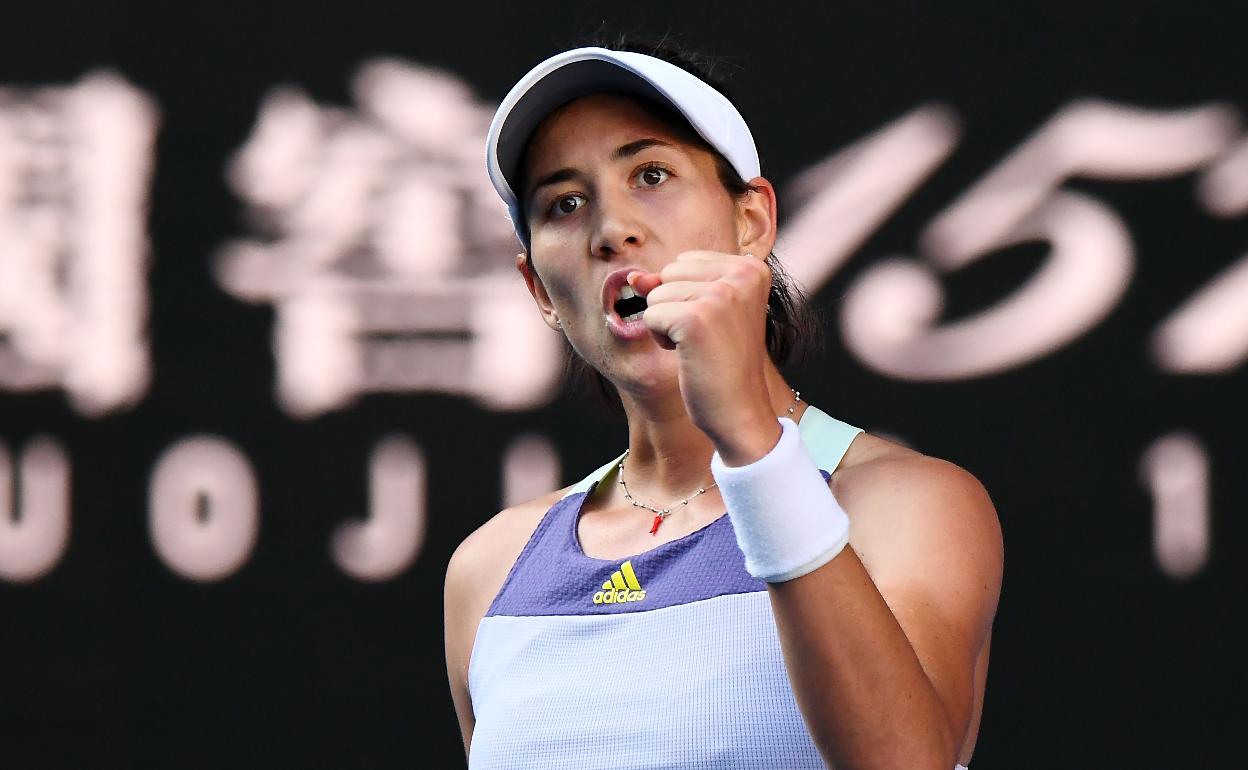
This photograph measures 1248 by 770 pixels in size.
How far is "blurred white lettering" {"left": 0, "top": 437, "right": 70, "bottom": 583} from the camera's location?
2385 millimetres

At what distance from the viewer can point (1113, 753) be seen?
2133mm

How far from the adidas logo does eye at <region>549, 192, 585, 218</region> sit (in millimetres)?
329

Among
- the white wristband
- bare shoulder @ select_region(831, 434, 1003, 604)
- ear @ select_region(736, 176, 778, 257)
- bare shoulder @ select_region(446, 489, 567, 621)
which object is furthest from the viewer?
bare shoulder @ select_region(446, 489, 567, 621)

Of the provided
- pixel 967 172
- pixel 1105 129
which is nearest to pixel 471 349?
pixel 967 172

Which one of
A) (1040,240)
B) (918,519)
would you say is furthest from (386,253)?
(918,519)

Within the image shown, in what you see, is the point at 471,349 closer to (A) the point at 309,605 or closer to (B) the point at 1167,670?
(A) the point at 309,605

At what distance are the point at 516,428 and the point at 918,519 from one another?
1.22 m

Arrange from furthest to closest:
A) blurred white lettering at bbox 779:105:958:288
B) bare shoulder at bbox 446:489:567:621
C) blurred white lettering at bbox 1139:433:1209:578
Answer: blurred white lettering at bbox 779:105:958:288
blurred white lettering at bbox 1139:433:1209:578
bare shoulder at bbox 446:489:567:621

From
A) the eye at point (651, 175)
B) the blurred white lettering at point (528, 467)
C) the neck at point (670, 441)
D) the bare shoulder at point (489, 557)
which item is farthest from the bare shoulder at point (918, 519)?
the blurred white lettering at point (528, 467)

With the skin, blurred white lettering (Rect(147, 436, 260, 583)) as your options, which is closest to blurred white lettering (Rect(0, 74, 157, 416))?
blurred white lettering (Rect(147, 436, 260, 583))

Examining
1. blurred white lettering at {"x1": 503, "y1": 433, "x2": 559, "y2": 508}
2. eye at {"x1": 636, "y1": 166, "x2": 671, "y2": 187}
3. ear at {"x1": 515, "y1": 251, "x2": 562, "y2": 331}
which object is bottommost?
blurred white lettering at {"x1": 503, "y1": 433, "x2": 559, "y2": 508}

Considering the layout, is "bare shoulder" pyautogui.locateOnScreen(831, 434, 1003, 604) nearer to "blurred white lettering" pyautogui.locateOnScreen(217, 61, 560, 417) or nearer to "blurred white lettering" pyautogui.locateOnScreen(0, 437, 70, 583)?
"blurred white lettering" pyautogui.locateOnScreen(217, 61, 560, 417)

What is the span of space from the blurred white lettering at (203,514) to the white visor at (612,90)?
3.54 ft

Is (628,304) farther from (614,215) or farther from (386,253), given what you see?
(386,253)
